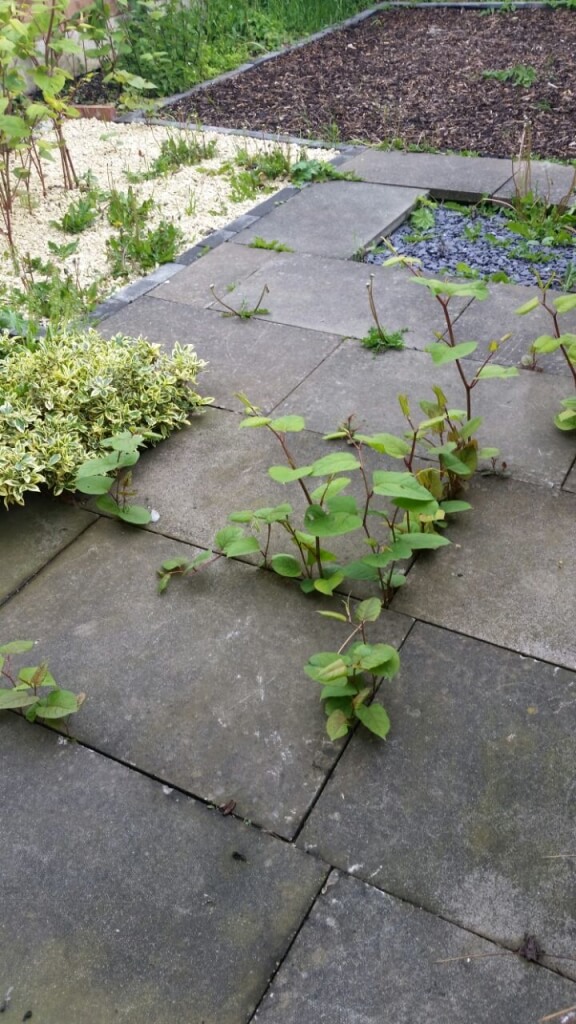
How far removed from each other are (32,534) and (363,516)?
1110 mm

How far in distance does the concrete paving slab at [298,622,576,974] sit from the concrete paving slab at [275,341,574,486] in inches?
36.4

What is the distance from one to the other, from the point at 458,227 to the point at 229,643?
3358mm

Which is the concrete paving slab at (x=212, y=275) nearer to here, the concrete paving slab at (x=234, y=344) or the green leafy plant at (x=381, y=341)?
the concrete paving slab at (x=234, y=344)

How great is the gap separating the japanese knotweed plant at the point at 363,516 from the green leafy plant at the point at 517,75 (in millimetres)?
5212

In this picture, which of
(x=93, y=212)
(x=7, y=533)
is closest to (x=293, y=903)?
(x=7, y=533)

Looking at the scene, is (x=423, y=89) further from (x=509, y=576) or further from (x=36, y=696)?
(x=36, y=696)

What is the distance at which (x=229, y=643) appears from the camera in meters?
2.25

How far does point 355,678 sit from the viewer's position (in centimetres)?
203

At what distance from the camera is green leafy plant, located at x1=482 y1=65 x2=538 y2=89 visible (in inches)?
265

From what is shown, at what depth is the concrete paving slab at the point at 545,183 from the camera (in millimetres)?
4770

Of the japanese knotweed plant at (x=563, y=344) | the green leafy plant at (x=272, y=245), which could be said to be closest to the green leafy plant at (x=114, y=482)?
the japanese knotweed plant at (x=563, y=344)

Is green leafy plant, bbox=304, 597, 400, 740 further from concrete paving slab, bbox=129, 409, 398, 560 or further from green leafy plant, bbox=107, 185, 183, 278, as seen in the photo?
green leafy plant, bbox=107, 185, 183, 278

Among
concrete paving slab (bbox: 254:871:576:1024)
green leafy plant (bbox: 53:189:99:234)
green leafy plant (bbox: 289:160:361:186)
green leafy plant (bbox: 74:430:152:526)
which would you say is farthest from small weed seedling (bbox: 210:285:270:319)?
concrete paving slab (bbox: 254:871:576:1024)

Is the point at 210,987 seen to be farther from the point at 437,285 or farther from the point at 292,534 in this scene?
the point at 437,285
